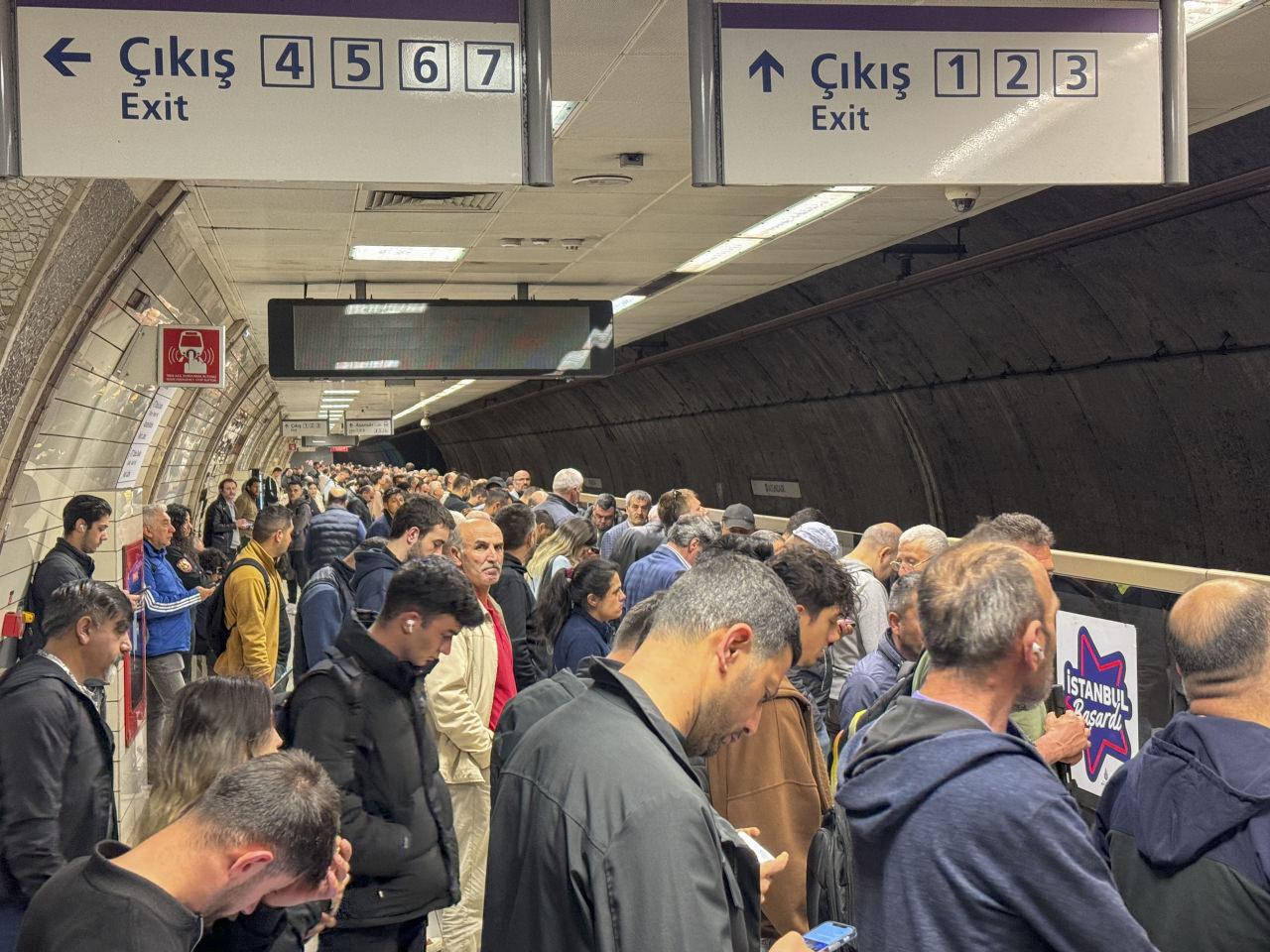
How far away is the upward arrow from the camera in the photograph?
358cm

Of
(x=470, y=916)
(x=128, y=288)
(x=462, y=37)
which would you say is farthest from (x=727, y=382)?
(x=462, y=37)

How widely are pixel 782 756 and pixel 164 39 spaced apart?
2599mm

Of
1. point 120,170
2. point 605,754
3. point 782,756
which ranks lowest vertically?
point 782,756

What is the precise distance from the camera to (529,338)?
9.09m

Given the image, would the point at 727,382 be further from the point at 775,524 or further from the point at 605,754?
the point at 605,754

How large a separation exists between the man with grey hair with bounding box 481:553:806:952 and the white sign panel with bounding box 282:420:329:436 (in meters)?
32.4

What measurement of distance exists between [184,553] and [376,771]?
7469 mm

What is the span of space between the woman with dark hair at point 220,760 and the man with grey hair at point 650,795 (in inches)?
34.0

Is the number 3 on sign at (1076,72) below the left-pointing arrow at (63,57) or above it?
above

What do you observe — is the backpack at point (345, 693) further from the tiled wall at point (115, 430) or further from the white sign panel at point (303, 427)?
the white sign panel at point (303, 427)

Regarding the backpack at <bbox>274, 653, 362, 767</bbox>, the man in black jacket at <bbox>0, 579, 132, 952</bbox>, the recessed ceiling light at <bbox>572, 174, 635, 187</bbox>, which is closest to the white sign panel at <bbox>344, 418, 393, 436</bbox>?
the recessed ceiling light at <bbox>572, 174, 635, 187</bbox>

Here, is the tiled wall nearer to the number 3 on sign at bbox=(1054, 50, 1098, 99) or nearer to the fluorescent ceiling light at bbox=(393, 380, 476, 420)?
the number 3 on sign at bbox=(1054, 50, 1098, 99)

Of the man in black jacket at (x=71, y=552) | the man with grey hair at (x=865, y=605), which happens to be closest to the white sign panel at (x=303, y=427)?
the man in black jacket at (x=71, y=552)

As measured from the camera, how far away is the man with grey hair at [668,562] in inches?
265
